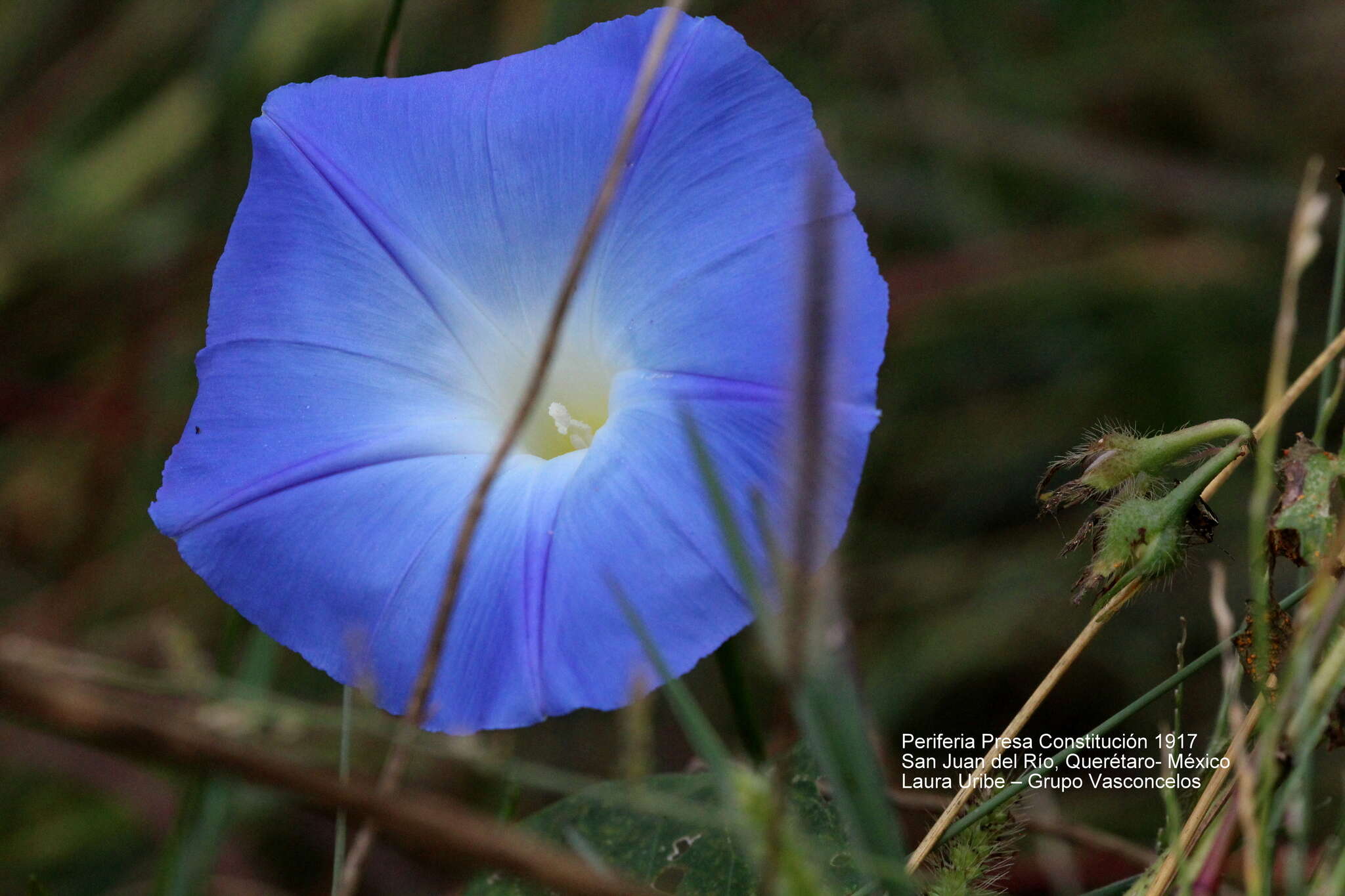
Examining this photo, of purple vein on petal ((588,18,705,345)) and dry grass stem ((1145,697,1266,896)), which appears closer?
dry grass stem ((1145,697,1266,896))

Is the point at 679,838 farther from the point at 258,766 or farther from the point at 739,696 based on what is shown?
the point at 258,766

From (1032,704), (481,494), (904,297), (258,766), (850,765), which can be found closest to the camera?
(258,766)

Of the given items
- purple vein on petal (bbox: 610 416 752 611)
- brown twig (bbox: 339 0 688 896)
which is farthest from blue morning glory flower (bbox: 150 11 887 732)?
brown twig (bbox: 339 0 688 896)

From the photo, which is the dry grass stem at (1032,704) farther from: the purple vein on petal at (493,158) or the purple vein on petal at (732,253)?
the purple vein on petal at (493,158)

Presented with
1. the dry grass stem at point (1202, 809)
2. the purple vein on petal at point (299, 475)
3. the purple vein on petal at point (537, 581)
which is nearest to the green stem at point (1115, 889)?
the dry grass stem at point (1202, 809)

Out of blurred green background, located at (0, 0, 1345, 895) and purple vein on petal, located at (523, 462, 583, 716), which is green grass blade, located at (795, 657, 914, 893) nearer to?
purple vein on petal, located at (523, 462, 583, 716)

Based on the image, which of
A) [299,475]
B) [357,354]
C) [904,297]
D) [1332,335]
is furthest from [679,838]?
[904,297]
